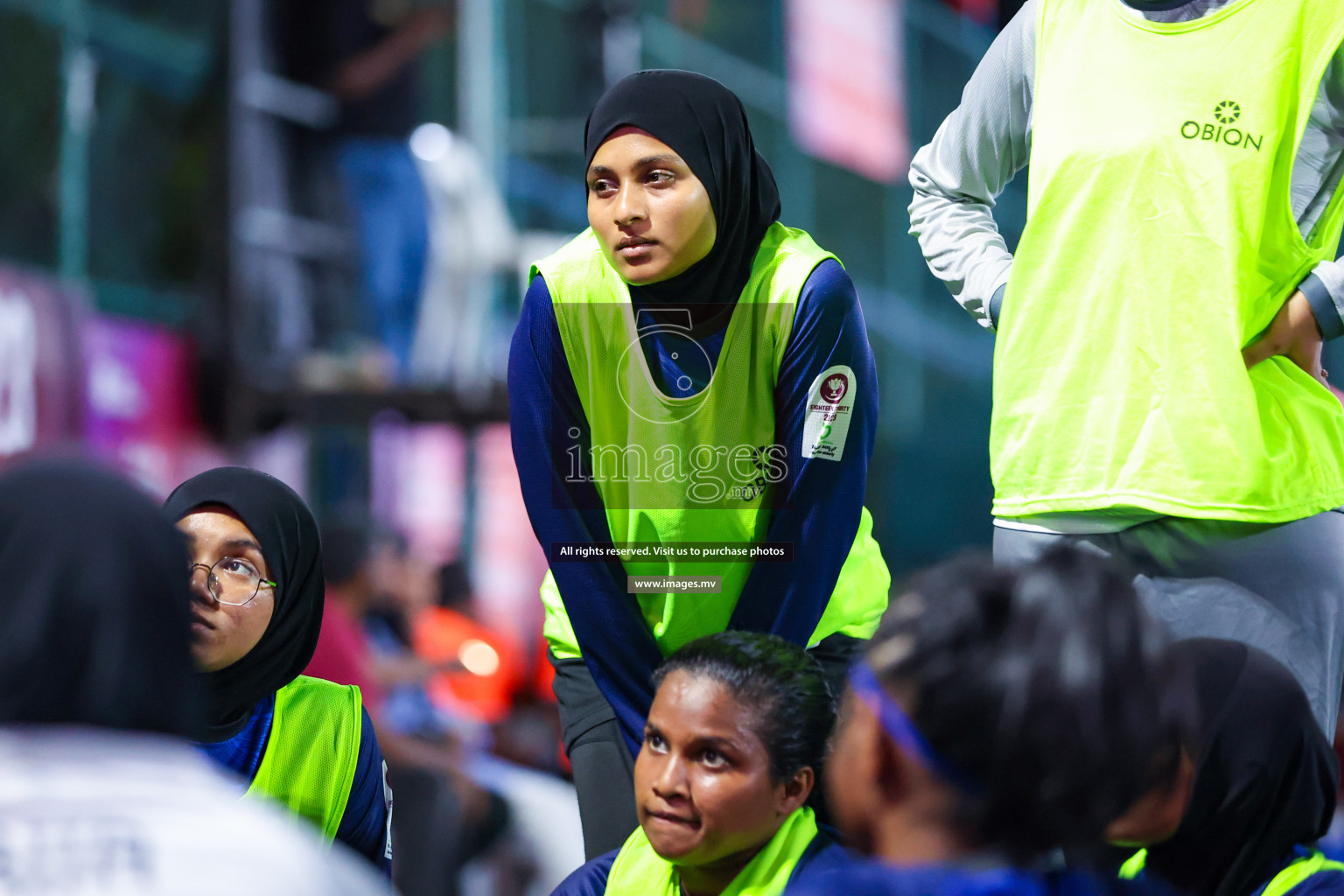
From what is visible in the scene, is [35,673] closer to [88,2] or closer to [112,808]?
[112,808]

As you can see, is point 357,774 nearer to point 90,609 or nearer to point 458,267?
point 90,609

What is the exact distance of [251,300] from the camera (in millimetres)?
5574

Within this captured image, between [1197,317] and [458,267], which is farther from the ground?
[458,267]

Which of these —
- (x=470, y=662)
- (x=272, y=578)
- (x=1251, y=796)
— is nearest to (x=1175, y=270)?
(x=1251, y=796)

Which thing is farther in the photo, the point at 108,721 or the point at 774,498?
the point at 774,498

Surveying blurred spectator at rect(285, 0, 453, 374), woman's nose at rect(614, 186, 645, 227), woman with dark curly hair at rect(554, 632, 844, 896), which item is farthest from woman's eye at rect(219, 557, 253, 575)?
blurred spectator at rect(285, 0, 453, 374)

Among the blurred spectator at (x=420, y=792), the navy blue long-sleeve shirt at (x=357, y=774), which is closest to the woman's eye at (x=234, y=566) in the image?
the navy blue long-sleeve shirt at (x=357, y=774)

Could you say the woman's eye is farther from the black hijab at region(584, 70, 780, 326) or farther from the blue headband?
the blue headband

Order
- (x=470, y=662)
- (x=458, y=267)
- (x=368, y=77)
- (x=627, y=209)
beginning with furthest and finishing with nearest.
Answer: (x=368, y=77), (x=458, y=267), (x=470, y=662), (x=627, y=209)

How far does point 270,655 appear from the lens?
91.3 inches

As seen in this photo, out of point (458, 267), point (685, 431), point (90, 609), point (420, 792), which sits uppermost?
point (458, 267)

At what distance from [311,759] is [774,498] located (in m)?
0.79

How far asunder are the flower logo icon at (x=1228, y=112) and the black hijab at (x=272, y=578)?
140cm

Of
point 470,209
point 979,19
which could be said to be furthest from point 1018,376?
→ point 470,209
